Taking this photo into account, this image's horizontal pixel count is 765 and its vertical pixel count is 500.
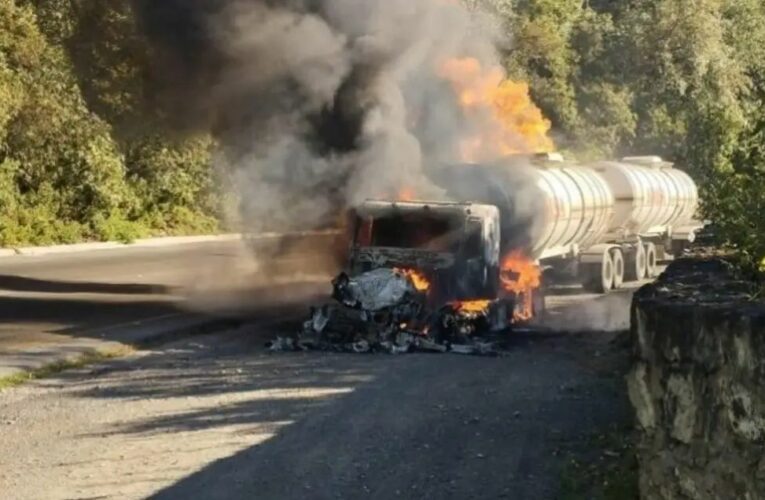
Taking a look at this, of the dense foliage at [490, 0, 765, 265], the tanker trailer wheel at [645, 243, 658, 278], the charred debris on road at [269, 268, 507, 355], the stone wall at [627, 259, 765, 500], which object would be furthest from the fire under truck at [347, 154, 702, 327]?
the dense foliage at [490, 0, 765, 265]

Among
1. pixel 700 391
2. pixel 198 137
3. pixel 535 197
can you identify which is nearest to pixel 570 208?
pixel 535 197

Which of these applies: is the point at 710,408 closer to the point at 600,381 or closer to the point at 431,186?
the point at 600,381

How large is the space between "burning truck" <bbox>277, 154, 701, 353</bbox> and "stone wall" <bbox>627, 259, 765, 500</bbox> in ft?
28.1

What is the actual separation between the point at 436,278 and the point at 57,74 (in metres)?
17.9

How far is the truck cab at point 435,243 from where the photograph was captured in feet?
51.2

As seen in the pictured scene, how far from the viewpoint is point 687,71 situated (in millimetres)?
45156

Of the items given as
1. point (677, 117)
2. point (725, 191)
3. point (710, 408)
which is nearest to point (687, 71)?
point (677, 117)

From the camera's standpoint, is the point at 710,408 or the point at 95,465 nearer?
the point at 710,408

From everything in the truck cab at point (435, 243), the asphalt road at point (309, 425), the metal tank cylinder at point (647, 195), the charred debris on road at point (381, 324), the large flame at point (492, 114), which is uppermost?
the large flame at point (492, 114)

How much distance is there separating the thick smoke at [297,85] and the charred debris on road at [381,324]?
3970 millimetres

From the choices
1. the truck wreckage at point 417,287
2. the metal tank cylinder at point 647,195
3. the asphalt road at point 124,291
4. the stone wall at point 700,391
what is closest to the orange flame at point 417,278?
the truck wreckage at point 417,287

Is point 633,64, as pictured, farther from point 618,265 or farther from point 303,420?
point 303,420

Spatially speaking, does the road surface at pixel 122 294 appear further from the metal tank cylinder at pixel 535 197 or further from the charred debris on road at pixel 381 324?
the charred debris on road at pixel 381 324

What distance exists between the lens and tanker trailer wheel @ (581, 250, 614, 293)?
2234 cm
